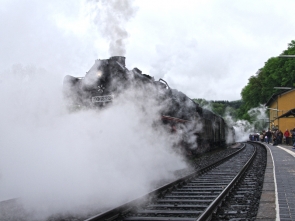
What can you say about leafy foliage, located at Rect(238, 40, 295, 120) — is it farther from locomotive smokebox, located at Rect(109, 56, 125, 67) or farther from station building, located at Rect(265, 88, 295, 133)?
locomotive smokebox, located at Rect(109, 56, 125, 67)

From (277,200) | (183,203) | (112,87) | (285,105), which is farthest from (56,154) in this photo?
(285,105)

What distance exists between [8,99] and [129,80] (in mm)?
4088

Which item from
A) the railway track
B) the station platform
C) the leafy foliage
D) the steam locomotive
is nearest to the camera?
the station platform

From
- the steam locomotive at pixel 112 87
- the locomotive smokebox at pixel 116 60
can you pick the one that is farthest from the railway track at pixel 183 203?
the locomotive smokebox at pixel 116 60

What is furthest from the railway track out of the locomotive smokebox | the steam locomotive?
the locomotive smokebox

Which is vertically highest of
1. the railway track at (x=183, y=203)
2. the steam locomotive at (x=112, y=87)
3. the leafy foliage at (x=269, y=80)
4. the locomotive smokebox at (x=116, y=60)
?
the leafy foliage at (x=269, y=80)

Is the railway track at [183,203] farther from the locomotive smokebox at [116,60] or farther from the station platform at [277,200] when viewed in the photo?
the locomotive smokebox at [116,60]

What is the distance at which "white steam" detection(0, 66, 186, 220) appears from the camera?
737 cm

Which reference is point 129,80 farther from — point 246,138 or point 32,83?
point 246,138

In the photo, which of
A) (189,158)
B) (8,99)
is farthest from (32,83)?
(189,158)

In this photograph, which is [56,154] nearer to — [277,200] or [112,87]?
[112,87]

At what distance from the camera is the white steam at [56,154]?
7371 mm

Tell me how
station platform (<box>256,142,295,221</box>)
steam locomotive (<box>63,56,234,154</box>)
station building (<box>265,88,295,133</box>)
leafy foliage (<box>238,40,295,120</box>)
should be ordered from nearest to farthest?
station platform (<box>256,142,295,221</box>) < steam locomotive (<box>63,56,234,154</box>) < leafy foliage (<box>238,40,295,120</box>) < station building (<box>265,88,295,133</box>)

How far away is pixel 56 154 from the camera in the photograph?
7.79m
